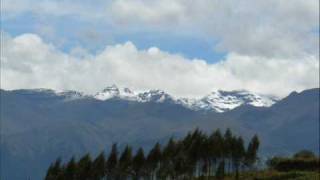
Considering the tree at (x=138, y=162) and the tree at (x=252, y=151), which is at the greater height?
the tree at (x=252, y=151)

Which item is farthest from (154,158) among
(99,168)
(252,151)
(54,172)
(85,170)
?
(54,172)

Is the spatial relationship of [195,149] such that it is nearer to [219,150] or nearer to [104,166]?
[219,150]

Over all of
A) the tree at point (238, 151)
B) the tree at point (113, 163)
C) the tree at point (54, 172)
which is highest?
the tree at point (238, 151)

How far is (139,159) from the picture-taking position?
184 meters

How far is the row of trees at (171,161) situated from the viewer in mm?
178375

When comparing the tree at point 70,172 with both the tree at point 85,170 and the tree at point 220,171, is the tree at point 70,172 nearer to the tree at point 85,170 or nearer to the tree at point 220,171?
the tree at point 85,170

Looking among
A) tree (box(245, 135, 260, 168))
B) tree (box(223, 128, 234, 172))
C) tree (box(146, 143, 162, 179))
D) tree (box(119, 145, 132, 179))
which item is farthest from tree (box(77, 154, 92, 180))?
tree (box(245, 135, 260, 168))

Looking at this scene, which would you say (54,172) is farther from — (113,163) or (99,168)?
(113,163)

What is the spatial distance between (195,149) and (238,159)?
1375 centimetres

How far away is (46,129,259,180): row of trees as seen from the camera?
178375 millimetres

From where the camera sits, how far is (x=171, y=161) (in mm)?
183625

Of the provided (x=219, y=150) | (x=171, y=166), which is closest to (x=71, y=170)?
(x=171, y=166)

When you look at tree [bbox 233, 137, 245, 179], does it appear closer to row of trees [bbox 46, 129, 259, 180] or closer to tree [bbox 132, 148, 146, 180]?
row of trees [bbox 46, 129, 259, 180]

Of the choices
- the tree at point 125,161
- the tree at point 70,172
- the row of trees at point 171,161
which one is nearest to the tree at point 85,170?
the row of trees at point 171,161
